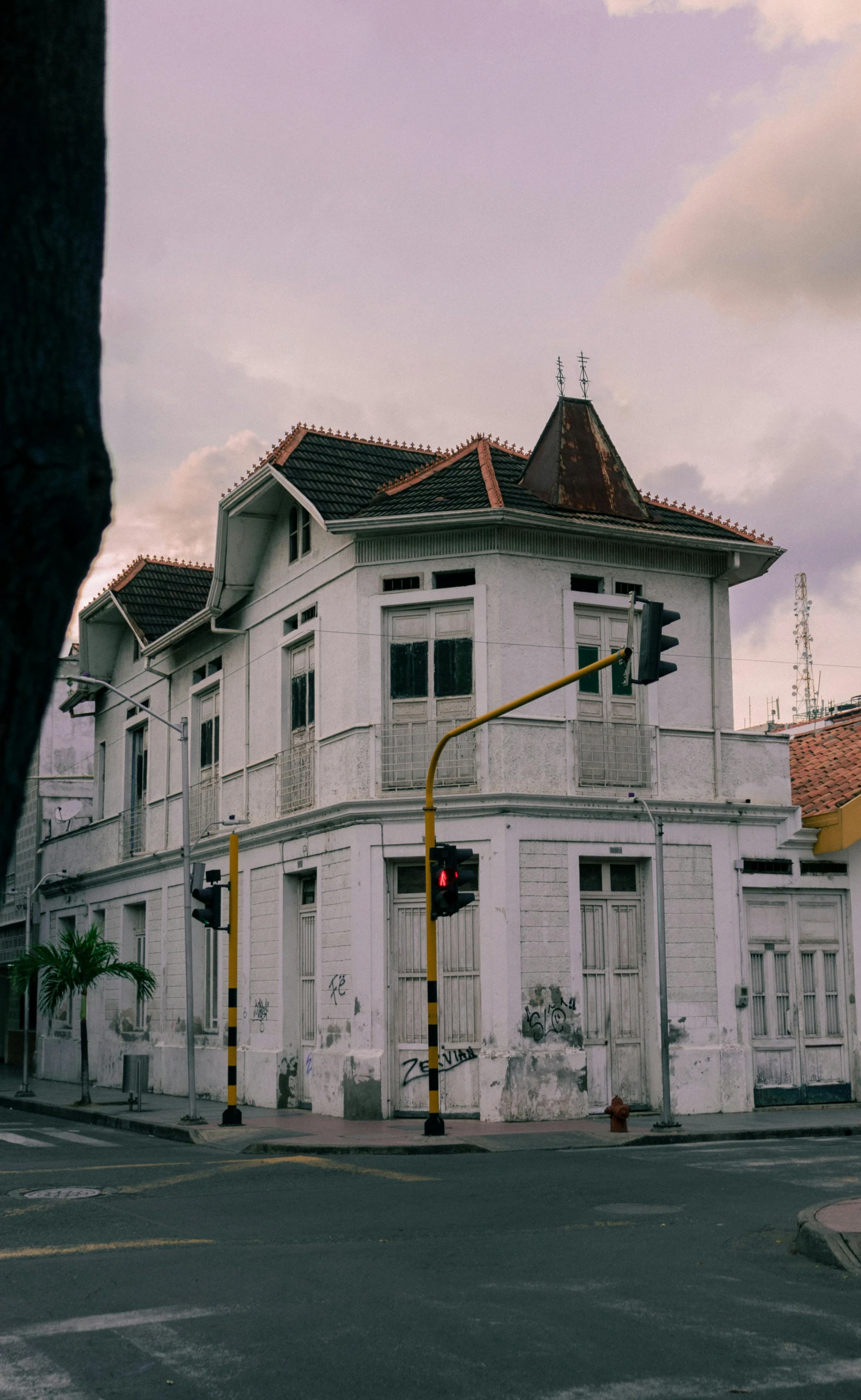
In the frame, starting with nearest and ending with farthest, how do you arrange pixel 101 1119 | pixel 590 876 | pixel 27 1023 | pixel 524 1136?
pixel 524 1136 → pixel 590 876 → pixel 101 1119 → pixel 27 1023

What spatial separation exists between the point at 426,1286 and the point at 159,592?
80.9 feet

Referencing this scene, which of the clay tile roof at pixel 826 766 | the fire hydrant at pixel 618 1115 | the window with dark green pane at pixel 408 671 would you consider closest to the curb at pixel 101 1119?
the fire hydrant at pixel 618 1115

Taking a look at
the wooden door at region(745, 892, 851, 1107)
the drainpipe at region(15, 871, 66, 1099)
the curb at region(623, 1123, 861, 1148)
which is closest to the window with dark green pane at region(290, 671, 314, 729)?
the drainpipe at region(15, 871, 66, 1099)

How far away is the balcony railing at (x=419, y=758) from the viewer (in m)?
20.7

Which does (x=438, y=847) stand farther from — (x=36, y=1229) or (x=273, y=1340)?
(x=273, y=1340)

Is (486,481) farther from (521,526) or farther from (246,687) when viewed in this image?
(246,687)

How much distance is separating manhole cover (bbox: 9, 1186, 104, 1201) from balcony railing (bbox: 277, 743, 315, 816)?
9.58m

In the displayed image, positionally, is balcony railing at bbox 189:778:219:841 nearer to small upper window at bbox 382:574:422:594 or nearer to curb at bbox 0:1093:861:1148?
curb at bbox 0:1093:861:1148

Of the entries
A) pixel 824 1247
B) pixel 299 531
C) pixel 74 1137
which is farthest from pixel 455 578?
pixel 824 1247

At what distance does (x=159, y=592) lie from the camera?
104 feet

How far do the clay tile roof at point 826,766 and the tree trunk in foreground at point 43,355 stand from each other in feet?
69.8

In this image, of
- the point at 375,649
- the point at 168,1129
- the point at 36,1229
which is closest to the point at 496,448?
the point at 375,649

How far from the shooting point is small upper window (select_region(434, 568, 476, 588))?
21.2 m

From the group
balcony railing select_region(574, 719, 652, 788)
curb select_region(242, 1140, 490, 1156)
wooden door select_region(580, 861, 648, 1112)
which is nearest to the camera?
curb select_region(242, 1140, 490, 1156)
